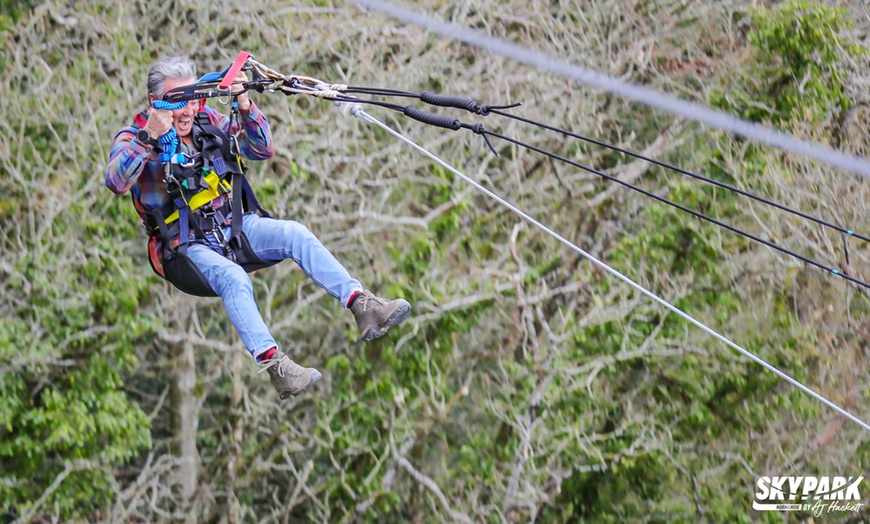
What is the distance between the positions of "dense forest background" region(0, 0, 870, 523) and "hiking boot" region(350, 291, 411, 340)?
474 cm

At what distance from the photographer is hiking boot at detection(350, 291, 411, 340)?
400 cm

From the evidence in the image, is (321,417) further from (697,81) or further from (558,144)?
(697,81)

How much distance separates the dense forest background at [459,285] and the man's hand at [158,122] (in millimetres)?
4682

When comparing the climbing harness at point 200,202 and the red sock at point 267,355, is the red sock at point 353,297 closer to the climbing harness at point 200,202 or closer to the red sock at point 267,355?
the red sock at point 267,355

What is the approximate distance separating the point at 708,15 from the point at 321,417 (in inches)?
172

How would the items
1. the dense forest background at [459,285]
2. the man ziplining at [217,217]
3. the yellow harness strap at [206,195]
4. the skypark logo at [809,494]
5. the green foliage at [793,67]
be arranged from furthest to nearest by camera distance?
the skypark logo at [809,494] < the green foliage at [793,67] < the dense forest background at [459,285] < the yellow harness strap at [206,195] < the man ziplining at [217,217]

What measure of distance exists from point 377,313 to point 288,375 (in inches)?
13.7

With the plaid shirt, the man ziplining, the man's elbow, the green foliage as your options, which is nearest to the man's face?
the man ziplining

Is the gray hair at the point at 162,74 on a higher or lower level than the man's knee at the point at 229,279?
higher

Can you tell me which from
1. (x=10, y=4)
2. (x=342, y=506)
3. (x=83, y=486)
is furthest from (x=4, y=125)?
(x=342, y=506)

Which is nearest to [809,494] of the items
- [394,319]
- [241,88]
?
[394,319]

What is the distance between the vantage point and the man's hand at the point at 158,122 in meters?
3.94

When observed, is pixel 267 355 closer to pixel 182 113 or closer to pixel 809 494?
pixel 182 113

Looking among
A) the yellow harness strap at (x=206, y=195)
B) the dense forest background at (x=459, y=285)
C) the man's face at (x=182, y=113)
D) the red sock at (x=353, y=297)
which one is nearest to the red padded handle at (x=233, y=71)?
the man's face at (x=182, y=113)
